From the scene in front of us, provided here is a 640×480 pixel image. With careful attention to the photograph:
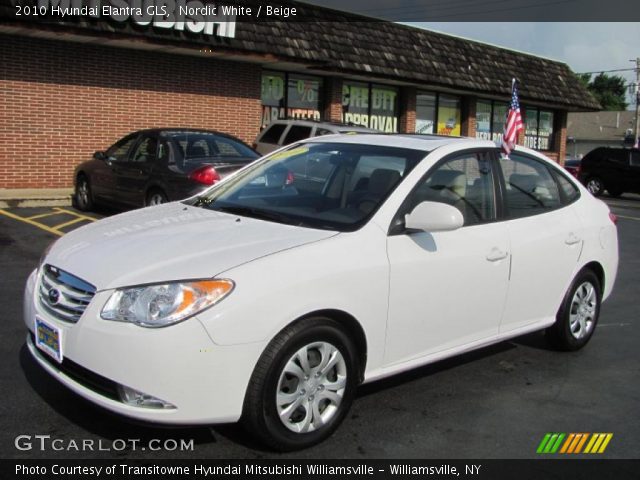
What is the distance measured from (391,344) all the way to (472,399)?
2.81 ft

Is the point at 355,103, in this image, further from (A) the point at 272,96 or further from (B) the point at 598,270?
(B) the point at 598,270

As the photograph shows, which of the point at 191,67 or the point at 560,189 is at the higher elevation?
the point at 191,67

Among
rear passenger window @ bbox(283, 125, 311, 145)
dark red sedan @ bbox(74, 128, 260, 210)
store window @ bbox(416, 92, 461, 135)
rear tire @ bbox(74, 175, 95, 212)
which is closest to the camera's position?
dark red sedan @ bbox(74, 128, 260, 210)

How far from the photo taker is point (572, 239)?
512cm

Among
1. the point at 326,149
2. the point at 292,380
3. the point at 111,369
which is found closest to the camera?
the point at 111,369

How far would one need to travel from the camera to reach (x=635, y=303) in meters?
7.33

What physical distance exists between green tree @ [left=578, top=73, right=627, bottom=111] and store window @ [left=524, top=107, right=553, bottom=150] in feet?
230

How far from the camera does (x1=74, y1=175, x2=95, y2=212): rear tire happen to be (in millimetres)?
11430

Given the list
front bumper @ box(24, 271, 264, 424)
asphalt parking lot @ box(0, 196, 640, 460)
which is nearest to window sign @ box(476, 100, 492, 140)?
asphalt parking lot @ box(0, 196, 640, 460)

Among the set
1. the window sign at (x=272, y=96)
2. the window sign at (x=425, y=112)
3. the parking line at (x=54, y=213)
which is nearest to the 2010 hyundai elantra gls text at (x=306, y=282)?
the parking line at (x=54, y=213)

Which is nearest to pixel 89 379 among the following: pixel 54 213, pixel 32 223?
pixel 32 223

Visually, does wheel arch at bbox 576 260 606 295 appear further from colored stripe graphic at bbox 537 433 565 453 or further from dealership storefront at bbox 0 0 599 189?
dealership storefront at bbox 0 0 599 189
